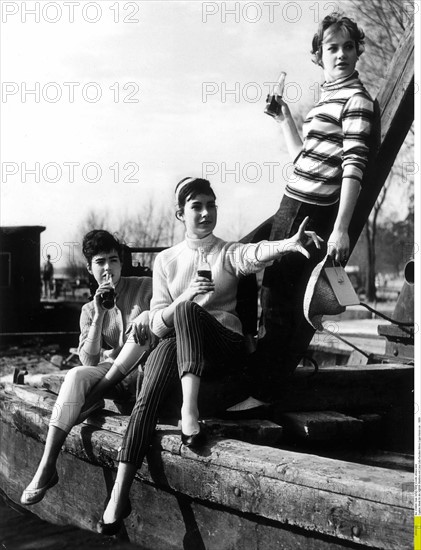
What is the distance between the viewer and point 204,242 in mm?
3695

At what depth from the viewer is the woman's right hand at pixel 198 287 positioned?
3457 mm

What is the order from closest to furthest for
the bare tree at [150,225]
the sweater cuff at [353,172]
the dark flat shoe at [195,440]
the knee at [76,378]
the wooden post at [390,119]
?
the dark flat shoe at [195,440] < the sweater cuff at [353,172] < the wooden post at [390,119] < the knee at [76,378] < the bare tree at [150,225]

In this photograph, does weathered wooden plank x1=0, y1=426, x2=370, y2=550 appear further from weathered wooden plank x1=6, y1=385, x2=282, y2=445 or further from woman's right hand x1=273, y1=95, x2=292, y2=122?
woman's right hand x1=273, y1=95, x2=292, y2=122

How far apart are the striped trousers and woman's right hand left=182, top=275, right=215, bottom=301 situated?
11 centimetres

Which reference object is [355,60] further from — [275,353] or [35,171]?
[35,171]

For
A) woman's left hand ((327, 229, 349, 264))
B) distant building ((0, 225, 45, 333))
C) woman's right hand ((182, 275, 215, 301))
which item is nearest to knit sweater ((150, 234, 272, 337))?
woman's right hand ((182, 275, 215, 301))

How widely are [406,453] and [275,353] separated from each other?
3.22ft

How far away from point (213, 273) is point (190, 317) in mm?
388

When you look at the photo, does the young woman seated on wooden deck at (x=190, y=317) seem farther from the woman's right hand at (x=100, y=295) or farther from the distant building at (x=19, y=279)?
the distant building at (x=19, y=279)

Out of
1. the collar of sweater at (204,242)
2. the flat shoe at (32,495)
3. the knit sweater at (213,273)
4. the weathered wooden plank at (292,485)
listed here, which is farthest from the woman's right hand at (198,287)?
the flat shoe at (32,495)

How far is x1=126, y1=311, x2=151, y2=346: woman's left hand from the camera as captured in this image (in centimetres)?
369

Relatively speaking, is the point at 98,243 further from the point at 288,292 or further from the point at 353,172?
the point at 353,172

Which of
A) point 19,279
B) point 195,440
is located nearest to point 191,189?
point 195,440

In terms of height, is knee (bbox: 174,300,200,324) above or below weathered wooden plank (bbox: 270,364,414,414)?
above
